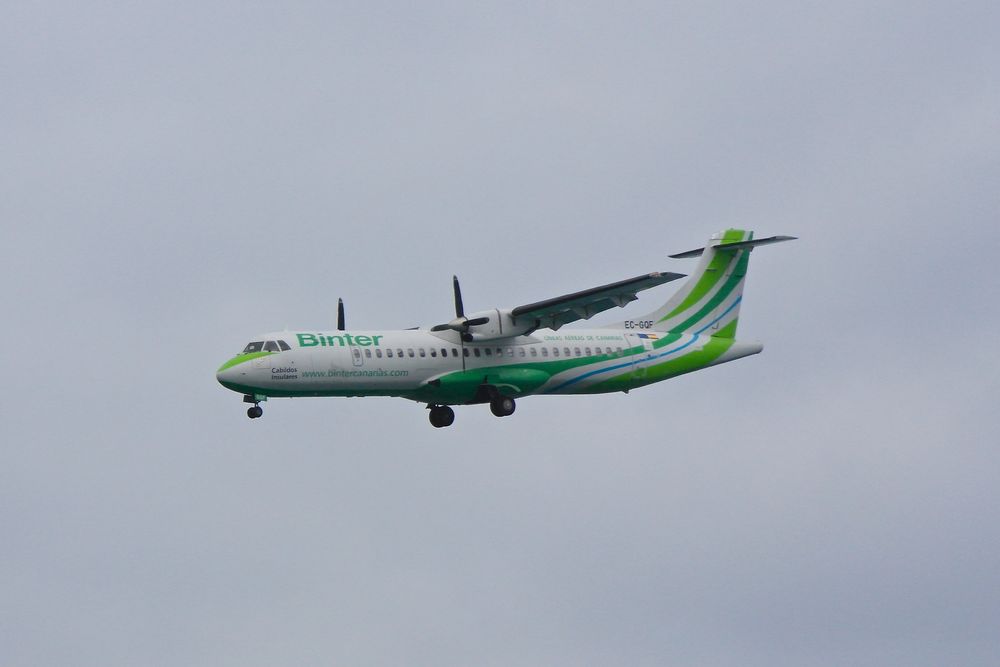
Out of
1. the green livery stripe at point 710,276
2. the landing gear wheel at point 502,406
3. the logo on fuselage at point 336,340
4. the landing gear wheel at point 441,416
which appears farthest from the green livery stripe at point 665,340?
the logo on fuselage at point 336,340

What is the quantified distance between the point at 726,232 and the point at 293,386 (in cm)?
1446

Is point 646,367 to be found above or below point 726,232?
below

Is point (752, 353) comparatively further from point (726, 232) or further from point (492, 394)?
point (492, 394)

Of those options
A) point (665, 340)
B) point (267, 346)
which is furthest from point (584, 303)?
point (267, 346)

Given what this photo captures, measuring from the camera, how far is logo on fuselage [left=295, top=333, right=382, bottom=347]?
3847 cm

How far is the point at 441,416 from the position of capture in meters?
41.7

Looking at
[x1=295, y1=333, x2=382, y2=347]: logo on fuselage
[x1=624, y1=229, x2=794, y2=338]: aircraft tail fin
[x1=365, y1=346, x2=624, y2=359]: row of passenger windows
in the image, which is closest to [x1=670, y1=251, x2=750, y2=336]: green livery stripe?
[x1=624, y1=229, x2=794, y2=338]: aircraft tail fin

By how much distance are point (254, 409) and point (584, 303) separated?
8.84 m

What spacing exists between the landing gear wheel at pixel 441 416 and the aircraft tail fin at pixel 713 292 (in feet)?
21.0

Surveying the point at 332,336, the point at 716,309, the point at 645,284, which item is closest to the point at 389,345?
the point at 332,336

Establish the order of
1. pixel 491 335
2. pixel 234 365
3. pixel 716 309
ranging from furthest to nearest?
pixel 716 309 → pixel 491 335 → pixel 234 365

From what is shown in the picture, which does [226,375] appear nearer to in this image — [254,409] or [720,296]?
[254,409]

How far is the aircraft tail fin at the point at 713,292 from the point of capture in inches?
1724

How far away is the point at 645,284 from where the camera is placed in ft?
127
